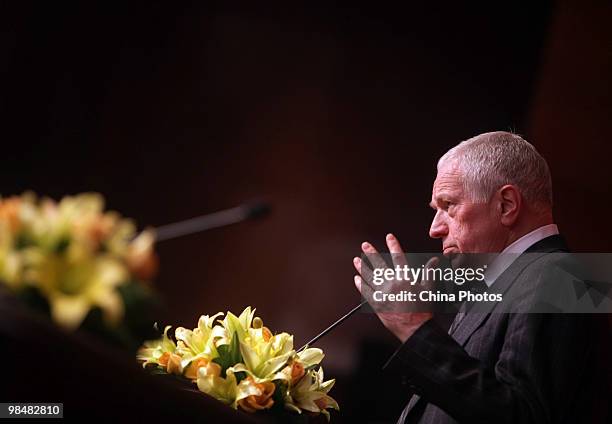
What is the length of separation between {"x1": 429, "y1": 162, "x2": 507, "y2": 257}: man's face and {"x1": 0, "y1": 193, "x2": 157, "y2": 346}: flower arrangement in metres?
0.95

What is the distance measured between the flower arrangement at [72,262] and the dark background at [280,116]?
10.6 ft

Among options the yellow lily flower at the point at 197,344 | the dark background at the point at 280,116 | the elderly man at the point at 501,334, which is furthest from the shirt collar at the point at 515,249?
the dark background at the point at 280,116

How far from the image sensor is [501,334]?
1.46 metres

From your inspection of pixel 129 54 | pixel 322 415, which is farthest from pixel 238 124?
pixel 322 415

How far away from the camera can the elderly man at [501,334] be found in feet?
4.25

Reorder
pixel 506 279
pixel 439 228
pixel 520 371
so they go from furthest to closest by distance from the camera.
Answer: pixel 439 228, pixel 506 279, pixel 520 371

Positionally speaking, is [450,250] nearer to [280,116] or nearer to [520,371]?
[520,371]

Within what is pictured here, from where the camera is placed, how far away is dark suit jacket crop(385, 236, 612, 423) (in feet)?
4.20

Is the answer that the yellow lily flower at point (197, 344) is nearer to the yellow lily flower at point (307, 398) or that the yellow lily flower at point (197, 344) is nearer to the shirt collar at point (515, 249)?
the yellow lily flower at point (307, 398)

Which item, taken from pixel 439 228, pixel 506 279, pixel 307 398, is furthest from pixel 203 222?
pixel 307 398

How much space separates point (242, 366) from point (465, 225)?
63 centimetres

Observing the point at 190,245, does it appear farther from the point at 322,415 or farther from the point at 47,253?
the point at 47,253

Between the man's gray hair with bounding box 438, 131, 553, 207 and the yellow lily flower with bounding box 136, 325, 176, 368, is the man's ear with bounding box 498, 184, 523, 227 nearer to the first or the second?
the man's gray hair with bounding box 438, 131, 553, 207

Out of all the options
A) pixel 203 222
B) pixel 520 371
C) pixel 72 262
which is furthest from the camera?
pixel 203 222
